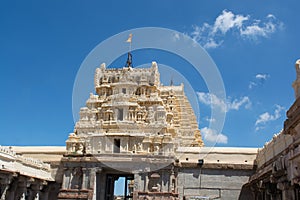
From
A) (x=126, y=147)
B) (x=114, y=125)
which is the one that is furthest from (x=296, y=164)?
(x=114, y=125)

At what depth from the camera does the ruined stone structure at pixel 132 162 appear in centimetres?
2844

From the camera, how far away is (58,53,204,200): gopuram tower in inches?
1193

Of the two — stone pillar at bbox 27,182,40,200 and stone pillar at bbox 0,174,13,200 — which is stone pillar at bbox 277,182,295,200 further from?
stone pillar at bbox 27,182,40,200

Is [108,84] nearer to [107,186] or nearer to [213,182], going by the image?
[107,186]

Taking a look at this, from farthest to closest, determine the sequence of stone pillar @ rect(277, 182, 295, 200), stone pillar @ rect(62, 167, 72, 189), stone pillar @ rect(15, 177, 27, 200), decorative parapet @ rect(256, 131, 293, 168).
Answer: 1. stone pillar @ rect(62, 167, 72, 189)
2. stone pillar @ rect(15, 177, 27, 200)
3. decorative parapet @ rect(256, 131, 293, 168)
4. stone pillar @ rect(277, 182, 295, 200)

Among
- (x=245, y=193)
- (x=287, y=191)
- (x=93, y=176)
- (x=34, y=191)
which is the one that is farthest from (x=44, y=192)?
(x=287, y=191)

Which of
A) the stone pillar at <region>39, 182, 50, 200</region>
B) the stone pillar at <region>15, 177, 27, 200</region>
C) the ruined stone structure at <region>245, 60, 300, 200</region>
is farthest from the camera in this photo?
the stone pillar at <region>39, 182, 50, 200</region>

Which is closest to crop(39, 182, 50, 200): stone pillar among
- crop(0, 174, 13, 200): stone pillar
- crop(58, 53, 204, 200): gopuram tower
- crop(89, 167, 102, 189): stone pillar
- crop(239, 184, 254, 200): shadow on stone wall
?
crop(58, 53, 204, 200): gopuram tower

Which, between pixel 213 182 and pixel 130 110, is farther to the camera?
pixel 130 110

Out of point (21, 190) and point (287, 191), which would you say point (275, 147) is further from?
point (21, 190)

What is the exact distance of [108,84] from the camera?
128 ft

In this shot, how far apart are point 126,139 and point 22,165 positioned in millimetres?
9677

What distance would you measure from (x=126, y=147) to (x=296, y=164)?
18.5 meters

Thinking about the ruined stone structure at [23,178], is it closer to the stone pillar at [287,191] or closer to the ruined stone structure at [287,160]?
the ruined stone structure at [287,160]
